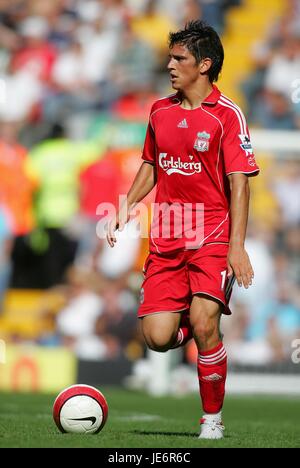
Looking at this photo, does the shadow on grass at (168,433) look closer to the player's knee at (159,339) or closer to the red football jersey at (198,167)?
the player's knee at (159,339)

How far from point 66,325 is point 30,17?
5768 mm

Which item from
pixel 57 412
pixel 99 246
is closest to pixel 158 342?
pixel 57 412

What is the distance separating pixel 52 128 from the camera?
15312 mm

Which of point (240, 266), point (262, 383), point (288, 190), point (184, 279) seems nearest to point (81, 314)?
point (262, 383)

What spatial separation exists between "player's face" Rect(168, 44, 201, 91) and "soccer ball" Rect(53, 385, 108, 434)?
1939mm

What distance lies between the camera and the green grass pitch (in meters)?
5.73

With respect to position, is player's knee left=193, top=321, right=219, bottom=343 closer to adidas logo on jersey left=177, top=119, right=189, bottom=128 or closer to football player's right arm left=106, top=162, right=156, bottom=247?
football player's right arm left=106, top=162, right=156, bottom=247

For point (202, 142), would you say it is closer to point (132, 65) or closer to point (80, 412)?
point (80, 412)

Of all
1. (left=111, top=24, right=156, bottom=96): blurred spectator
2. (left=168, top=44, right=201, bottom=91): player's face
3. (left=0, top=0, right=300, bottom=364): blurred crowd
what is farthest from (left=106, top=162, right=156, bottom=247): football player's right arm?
(left=111, top=24, right=156, bottom=96): blurred spectator

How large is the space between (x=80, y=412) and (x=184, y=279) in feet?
3.30

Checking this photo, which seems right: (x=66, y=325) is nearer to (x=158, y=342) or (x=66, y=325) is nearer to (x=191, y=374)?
(x=191, y=374)

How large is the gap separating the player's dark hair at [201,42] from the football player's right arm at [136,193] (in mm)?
732

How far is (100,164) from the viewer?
47.3 ft

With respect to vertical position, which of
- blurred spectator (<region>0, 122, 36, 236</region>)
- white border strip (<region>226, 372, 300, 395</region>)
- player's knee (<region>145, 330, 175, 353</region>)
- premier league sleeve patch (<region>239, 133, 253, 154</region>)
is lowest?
player's knee (<region>145, 330, 175, 353</region>)
